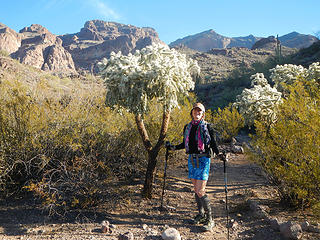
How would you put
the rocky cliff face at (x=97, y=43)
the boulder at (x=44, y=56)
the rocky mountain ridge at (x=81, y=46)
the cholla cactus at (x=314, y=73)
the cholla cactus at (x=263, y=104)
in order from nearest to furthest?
the cholla cactus at (x=263, y=104)
the cholla cactus at (x=314, y=73)
the rocky mountain ridge at (x=81, y=46)
the boulder at (x=44, y=56)
the rocky cliff face at (x=97, y=43)

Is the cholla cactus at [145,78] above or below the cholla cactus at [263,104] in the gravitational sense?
above

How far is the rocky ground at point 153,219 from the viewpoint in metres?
3.26

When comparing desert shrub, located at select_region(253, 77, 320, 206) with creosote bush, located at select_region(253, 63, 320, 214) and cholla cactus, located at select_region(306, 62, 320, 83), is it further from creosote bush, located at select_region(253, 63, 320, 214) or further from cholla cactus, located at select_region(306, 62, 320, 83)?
cholla cactus, located at select_region(306, 62, 320, 83)

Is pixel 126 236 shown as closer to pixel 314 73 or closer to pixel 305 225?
pixel 305 225

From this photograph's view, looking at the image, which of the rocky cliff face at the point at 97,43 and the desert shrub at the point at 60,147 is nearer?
the desert shrub at the point at 60,147

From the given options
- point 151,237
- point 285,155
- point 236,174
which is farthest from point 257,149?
point 151,237

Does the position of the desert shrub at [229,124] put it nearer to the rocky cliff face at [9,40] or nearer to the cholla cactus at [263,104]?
the cholla cactus at [263,104]

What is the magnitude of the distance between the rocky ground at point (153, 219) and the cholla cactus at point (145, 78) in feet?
6.33

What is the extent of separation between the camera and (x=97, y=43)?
382 ft

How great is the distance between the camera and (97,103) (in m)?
5.94

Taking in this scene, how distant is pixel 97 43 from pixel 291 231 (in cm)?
12667

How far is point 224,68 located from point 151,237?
51196 millimetres

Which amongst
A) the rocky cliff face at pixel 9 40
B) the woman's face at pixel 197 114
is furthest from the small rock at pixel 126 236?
the rocky cliff face at pixel 9 40

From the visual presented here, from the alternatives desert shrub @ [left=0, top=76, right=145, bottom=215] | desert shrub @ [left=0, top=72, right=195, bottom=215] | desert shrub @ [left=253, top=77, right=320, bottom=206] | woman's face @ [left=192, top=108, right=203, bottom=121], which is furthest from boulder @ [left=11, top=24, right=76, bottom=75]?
desert shrub @ [left=253, top=77, right=320, bottom=206]
